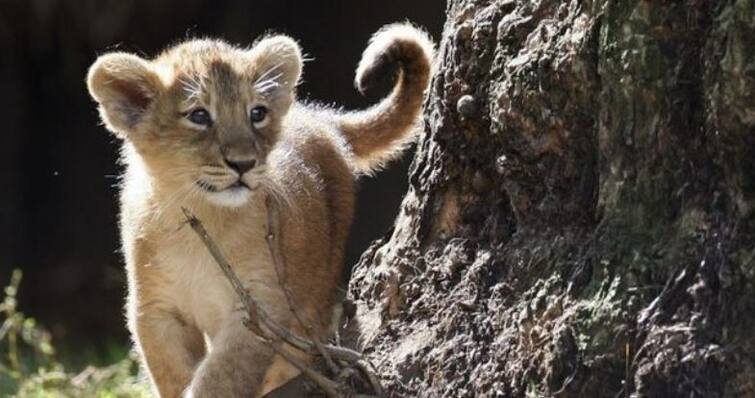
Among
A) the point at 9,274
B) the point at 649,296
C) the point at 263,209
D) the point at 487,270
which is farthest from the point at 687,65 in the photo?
the point at 9,274

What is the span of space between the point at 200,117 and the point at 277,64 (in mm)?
431

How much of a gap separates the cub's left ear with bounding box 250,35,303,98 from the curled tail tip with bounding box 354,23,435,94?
0.32m

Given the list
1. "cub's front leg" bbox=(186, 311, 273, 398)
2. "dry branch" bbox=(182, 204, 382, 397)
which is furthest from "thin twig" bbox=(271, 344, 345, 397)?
"cub's front leg" bbox=(186, 311, 273, 398)

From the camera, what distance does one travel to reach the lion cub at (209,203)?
432cm

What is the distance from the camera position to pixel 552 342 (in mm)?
3352

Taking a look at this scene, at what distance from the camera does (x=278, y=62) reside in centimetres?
476

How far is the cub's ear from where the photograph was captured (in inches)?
184

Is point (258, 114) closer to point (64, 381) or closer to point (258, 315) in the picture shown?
point (258, 315)

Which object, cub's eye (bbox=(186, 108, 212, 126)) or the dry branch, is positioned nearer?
the dry branch

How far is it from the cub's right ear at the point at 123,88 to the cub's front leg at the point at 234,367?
0.76m

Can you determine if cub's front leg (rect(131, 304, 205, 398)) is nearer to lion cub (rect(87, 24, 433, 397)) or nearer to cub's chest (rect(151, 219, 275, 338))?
lion cub (rect(87, 24, 433, 397))

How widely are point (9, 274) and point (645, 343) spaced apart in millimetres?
6840

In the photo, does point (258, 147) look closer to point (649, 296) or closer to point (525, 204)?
point (525, 204)

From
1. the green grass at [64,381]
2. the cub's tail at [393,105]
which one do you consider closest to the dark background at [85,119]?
the green grass at [64,381]
